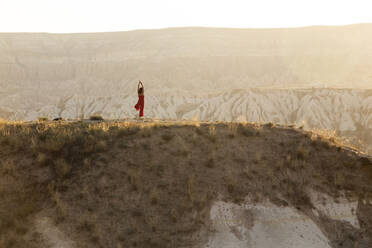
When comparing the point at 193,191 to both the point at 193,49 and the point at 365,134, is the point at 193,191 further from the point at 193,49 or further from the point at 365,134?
the point at 193,49

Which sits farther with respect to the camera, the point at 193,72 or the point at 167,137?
the point at 193,72

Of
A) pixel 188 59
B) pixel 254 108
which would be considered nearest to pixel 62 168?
pixel 254 108

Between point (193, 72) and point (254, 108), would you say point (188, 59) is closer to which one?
point (193, 72)

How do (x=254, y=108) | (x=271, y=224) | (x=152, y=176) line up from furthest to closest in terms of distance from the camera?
1. (x=254, y=108)
2. (x=152, y=176)
3. (x=271, y=224)

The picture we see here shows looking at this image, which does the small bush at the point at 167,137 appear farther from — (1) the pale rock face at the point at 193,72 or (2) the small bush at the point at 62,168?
(1) the pale rock face at the point at 193,72

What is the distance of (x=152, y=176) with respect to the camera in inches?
309

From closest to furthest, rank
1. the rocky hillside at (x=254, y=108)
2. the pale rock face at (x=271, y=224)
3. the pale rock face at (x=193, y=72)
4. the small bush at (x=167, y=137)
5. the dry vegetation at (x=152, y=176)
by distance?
the dry vegetation at (x=152, y=176), the pale rock face at (x=271, y=224), the small bush at (x=167, y=137), the rocky hillside at (x=254, y=108), the pale rock face at (x=193, y=72)

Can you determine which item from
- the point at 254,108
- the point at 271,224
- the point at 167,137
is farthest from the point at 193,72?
the point at 271,224

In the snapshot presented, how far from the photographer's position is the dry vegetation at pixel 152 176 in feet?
21.8

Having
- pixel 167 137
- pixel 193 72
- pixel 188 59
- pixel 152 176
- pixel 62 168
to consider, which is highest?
pixel 188 59

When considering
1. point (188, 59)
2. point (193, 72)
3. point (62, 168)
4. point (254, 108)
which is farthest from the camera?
point (188, 59)

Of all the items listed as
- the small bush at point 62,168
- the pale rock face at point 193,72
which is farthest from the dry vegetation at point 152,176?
the pale rock face at point 193,72

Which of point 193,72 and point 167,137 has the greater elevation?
point 193,72

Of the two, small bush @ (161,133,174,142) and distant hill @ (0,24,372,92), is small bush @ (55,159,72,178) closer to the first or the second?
small bush @ (161,133,174,142)
